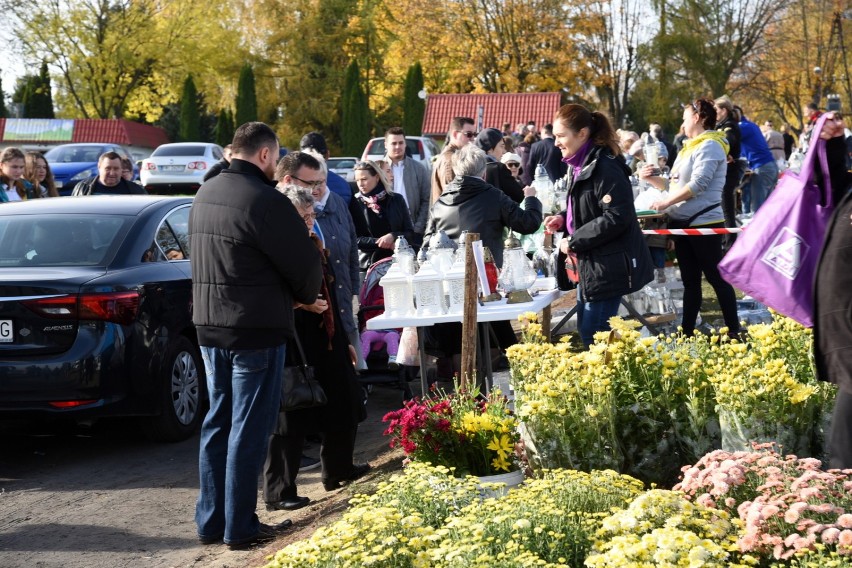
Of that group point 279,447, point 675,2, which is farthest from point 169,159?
point 675,2

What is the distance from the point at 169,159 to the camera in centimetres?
3462

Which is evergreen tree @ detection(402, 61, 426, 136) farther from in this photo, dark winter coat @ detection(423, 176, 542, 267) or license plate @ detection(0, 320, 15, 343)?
license plate @ detection(0, 320, 15, 343)

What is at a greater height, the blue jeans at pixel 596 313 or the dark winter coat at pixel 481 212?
the dark winter coat at pixel 481 212

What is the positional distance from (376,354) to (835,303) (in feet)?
17.4

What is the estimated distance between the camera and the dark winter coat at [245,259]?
5430 mm

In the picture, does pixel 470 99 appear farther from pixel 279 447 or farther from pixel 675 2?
pixel 279 447

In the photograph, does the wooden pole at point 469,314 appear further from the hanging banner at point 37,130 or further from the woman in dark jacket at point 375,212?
the hanging banner at point 37,130

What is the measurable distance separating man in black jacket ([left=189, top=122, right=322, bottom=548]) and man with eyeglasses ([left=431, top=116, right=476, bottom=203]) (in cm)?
330

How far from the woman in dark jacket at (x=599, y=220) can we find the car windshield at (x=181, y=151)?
2916 cm

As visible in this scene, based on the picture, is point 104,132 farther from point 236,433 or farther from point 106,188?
point 236,433

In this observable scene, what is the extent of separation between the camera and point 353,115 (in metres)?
56.8

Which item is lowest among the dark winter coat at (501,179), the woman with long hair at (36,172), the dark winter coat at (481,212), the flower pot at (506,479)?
the flower pot at (506,479)

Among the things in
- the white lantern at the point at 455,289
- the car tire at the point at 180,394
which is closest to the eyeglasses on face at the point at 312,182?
the white lantern at the point at 455,289

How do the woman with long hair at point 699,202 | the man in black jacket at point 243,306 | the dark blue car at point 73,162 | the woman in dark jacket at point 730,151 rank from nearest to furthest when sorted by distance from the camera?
the man in black jacket at point 243,306, the woman with long hair at point 699,202, the woman in dark jacket at point 730,151, the dark blue car at point 73,162
